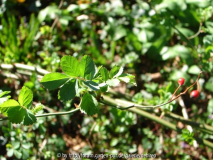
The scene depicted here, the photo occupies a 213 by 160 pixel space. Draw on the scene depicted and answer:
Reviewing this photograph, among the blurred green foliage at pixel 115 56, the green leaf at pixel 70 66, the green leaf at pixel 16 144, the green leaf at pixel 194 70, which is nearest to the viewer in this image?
the green leaf at pixel 70 66

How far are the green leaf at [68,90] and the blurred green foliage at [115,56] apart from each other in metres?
0.71

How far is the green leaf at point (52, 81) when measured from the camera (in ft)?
3.07

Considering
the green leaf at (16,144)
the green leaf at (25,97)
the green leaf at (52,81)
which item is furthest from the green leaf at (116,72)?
the green leaf at (16,144)

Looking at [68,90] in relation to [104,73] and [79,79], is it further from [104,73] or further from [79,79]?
[104,73]

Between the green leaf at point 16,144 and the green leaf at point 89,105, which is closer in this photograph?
the green leaf at point 89,105

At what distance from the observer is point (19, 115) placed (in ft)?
3.26

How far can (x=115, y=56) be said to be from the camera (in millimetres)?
2234

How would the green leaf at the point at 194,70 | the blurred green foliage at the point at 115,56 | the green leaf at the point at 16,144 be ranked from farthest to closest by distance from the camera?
the green leaf at the point at 194,70 < the blurred green foliage at the point at 115,56 < the green leaf at the point at 16,144

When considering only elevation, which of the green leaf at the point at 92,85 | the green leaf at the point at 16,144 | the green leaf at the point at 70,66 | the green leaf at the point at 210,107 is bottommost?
the green leaf at the point at 210,107

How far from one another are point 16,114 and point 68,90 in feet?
0.79

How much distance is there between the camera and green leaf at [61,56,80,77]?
0.93 m

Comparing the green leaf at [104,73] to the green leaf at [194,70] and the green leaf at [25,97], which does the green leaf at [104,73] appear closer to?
the green leaf at [25,97]

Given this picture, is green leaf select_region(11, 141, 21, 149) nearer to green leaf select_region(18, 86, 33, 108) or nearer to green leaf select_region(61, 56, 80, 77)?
green leaf select_region(18, 86, 33, 108)

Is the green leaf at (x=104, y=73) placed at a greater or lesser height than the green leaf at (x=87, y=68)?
lesser
